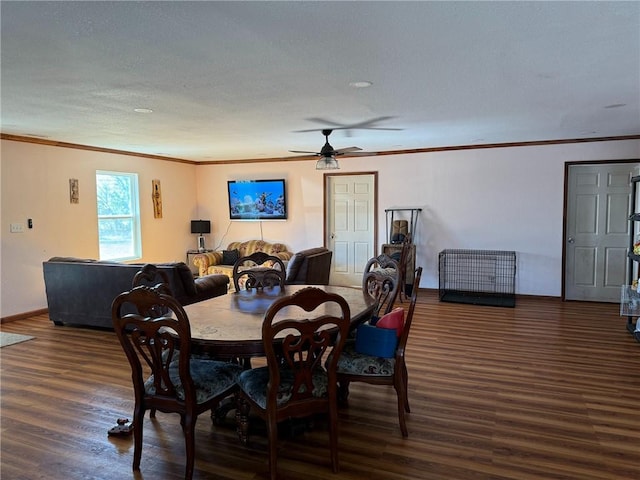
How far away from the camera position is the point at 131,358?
7.47ft

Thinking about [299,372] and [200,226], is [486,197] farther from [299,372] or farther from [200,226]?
[299,372]

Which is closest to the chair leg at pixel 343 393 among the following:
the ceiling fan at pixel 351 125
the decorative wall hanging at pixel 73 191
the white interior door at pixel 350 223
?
the ceiling fan at pixel 351 125

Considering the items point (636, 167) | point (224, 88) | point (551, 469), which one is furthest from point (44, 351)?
point (636, 167)

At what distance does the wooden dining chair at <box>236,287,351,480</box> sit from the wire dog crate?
4.41 m

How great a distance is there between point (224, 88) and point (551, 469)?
3196 mm

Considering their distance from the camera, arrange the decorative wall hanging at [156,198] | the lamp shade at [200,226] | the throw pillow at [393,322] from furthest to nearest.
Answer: the lamp shade at [200,226]
the decorative wall hanging at [156,198]
the throw pillow at [393,322]

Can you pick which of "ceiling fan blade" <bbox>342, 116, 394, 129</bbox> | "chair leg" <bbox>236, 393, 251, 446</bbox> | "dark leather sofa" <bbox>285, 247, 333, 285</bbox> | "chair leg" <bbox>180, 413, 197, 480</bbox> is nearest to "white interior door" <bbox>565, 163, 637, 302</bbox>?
"ceiling fan blade" <bbox>342, 116, 394, 129</bbox>

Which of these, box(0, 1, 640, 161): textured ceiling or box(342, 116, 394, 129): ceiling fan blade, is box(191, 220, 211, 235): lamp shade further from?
box(342, 116, 394, 129): ceiling fan blade

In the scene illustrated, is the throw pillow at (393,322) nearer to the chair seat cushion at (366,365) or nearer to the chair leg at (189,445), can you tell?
the chair seat cushion at (366,365)

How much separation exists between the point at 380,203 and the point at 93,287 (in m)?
4.42

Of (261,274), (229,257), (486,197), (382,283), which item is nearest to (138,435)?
(261,274)

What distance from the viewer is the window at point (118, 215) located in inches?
266

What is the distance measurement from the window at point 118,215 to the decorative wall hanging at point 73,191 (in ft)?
1.22

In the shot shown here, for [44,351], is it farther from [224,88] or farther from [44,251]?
[224,88]
